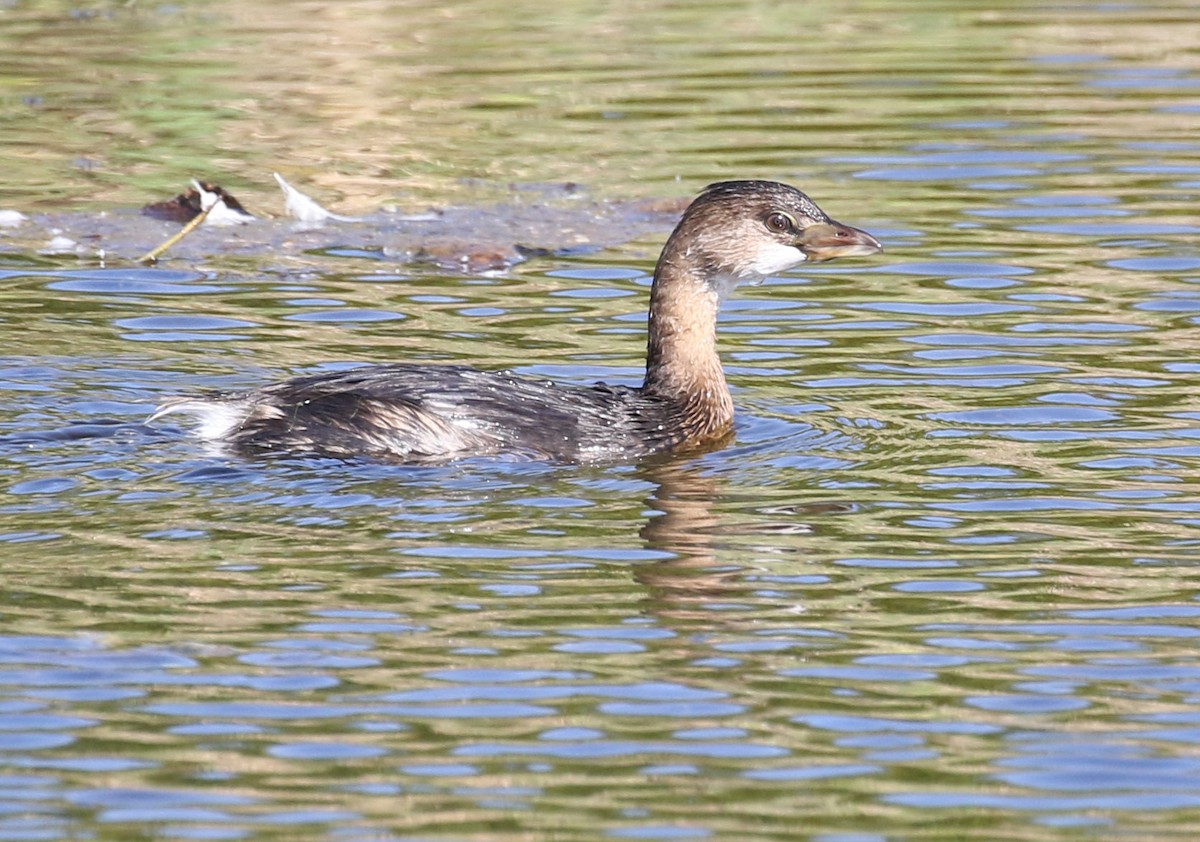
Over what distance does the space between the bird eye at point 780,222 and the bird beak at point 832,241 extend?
63 mm

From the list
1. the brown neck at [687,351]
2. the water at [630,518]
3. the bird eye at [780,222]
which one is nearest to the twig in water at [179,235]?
the water at [630,518]

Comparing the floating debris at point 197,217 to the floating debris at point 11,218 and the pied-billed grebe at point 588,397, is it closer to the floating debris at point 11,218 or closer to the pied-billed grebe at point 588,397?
the floating debris at point 11,218

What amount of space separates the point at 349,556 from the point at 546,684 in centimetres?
135

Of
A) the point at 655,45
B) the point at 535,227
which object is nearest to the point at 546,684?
the point at 535,227

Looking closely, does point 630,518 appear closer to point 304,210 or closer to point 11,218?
point 304,210

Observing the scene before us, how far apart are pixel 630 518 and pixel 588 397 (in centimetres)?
123

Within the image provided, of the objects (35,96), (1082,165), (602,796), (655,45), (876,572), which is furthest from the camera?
(655,45)

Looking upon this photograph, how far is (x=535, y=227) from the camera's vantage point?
12.7 m

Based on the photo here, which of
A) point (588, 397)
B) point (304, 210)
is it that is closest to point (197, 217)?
point (304, 210)

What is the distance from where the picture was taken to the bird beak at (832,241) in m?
9.48

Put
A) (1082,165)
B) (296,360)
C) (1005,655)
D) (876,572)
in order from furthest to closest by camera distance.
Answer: (1082,165)
(296,360)
(876,572)
(1005,655)

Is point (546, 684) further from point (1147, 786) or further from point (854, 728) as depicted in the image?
point (1147, 786)

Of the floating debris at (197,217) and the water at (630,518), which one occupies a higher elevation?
the floating debris at (197,217)

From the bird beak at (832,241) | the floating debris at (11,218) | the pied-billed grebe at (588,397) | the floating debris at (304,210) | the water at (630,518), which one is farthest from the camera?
the floating debris at (304,210)
